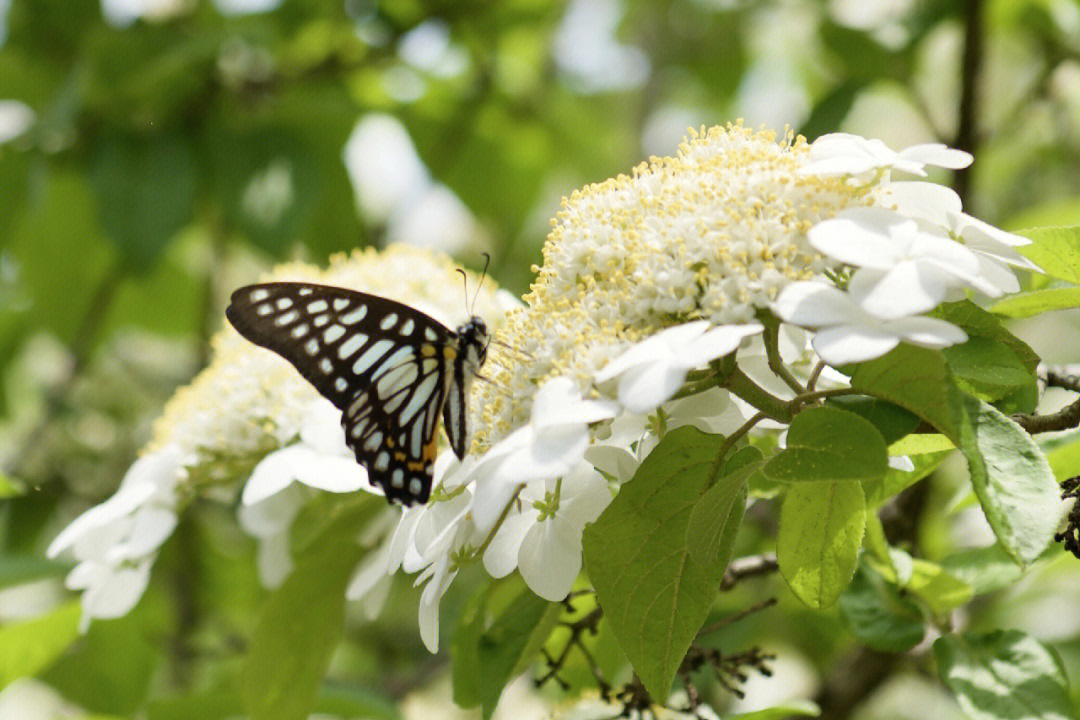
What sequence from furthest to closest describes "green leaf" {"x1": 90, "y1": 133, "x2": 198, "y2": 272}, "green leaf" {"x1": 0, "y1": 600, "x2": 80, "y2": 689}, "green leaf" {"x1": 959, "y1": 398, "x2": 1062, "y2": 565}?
"green leaf" {"x1": 90, "y1": 133, "x2": 198, "y2": 272} < "green leaf" {"x1": 0, "y1": 600, "x2": 80, "y2": 689} < "green leaf" {"x1": 959, "y1": 398, "x2": 1062, "y2": 565}

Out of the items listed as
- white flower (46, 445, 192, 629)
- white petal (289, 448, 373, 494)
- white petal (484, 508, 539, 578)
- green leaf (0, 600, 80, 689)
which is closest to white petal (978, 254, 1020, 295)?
white petal (484, 508, 539, 578)

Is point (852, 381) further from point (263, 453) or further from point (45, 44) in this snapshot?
point (45, 44)

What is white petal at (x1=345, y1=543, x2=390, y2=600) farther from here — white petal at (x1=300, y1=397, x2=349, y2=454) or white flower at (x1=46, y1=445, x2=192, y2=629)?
white flower at (x1=46, y1=445, x2=192, y2=629)

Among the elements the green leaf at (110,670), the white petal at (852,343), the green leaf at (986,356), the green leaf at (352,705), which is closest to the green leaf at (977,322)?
the green leaf at (986,356)

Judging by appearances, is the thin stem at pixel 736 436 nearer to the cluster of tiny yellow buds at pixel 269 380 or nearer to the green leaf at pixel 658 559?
the green leaf at pixel 658 559

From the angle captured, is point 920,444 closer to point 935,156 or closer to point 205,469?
point 935,156

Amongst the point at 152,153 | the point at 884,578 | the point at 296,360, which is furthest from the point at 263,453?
the point at 152,153
